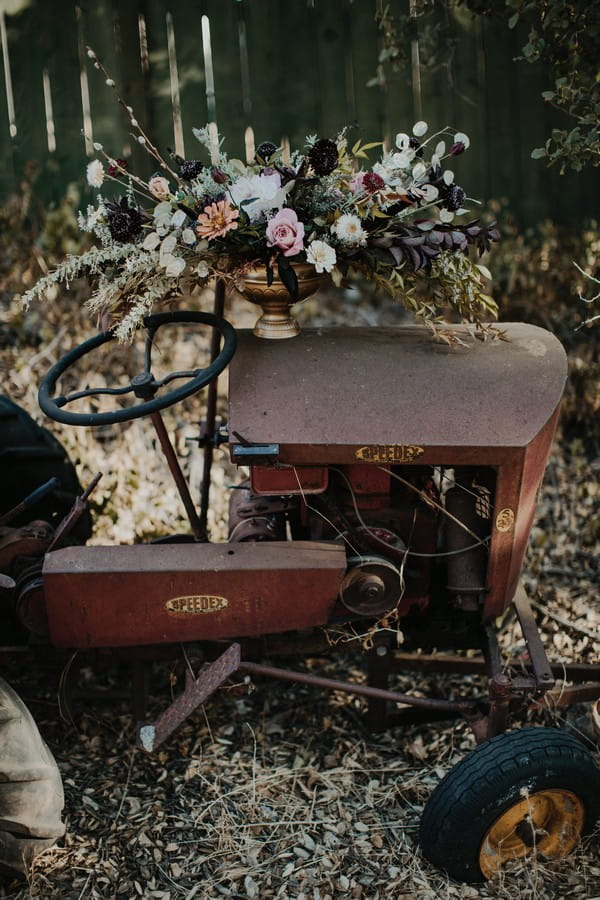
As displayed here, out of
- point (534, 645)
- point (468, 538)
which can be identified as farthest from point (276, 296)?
point (534, 645)

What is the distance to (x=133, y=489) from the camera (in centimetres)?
401

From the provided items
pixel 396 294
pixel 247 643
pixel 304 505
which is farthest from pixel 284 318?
pixel 247 643

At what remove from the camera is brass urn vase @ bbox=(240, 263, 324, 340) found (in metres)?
2.82

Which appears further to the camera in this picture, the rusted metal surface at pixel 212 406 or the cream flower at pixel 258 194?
the rusted metal surface at pixel 212 406

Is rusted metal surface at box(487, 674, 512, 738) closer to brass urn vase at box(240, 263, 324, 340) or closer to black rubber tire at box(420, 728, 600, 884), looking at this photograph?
black rubber tire at box(420, 728, 600, 884)

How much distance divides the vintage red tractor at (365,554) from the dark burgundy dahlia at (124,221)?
0.82 ft

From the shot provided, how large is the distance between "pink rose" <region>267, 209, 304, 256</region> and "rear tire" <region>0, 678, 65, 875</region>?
140cm

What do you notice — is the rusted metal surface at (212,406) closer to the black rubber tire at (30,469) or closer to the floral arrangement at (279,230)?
the floral arrangement at (279,230)

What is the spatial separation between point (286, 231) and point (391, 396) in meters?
0.52

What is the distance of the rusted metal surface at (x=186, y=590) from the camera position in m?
2.66

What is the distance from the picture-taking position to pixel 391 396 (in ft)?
8.65

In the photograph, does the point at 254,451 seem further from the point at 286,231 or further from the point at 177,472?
the point at 286,231

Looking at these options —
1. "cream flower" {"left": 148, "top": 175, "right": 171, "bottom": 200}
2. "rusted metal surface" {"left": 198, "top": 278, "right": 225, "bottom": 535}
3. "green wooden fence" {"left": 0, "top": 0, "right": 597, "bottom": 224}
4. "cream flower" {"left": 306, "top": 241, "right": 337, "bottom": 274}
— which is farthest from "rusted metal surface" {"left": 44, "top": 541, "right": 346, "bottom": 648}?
"green wooden fence" {"left": 0, "top": 0, "right": 597, "bottom": 224}

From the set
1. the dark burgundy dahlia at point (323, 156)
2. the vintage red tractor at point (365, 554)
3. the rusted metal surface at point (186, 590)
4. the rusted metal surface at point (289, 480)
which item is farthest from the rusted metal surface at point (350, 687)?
the dark burgundy dahlia at point (323, 156)
